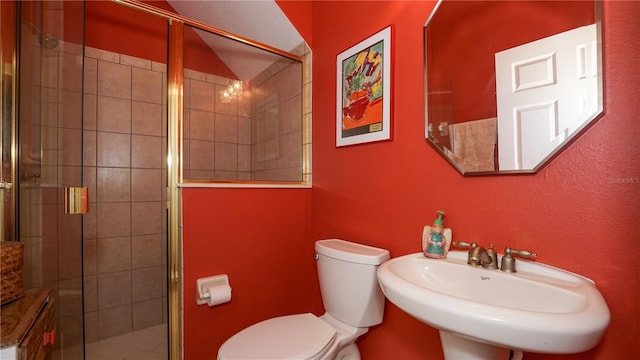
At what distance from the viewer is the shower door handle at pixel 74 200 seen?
3.47 feet

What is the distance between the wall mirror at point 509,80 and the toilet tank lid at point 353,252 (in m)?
0.49

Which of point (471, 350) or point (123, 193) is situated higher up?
point (123, 193)

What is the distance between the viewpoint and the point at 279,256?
162 cm

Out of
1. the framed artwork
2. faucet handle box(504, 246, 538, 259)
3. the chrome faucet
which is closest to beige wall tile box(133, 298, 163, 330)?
the framed artwork

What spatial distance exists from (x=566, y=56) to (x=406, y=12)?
0.66 meters

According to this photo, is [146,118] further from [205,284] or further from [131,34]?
[205,284]

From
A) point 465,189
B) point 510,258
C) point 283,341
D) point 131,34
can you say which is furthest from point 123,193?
point 510,258

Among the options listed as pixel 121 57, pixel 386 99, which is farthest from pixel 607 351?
pixel 121 57

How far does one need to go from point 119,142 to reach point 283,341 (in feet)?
6.16

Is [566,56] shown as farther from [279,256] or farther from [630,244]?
[279,256]

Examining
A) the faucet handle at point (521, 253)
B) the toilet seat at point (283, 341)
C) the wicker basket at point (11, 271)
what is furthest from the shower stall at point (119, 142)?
the faucet handle at point (521, 253)

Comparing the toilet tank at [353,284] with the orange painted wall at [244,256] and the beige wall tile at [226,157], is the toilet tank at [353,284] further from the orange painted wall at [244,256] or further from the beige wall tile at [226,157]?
the beige wall tile at [226,157]

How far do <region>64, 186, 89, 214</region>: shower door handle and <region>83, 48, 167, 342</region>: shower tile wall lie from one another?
37.9 inches

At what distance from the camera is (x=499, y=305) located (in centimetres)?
65
